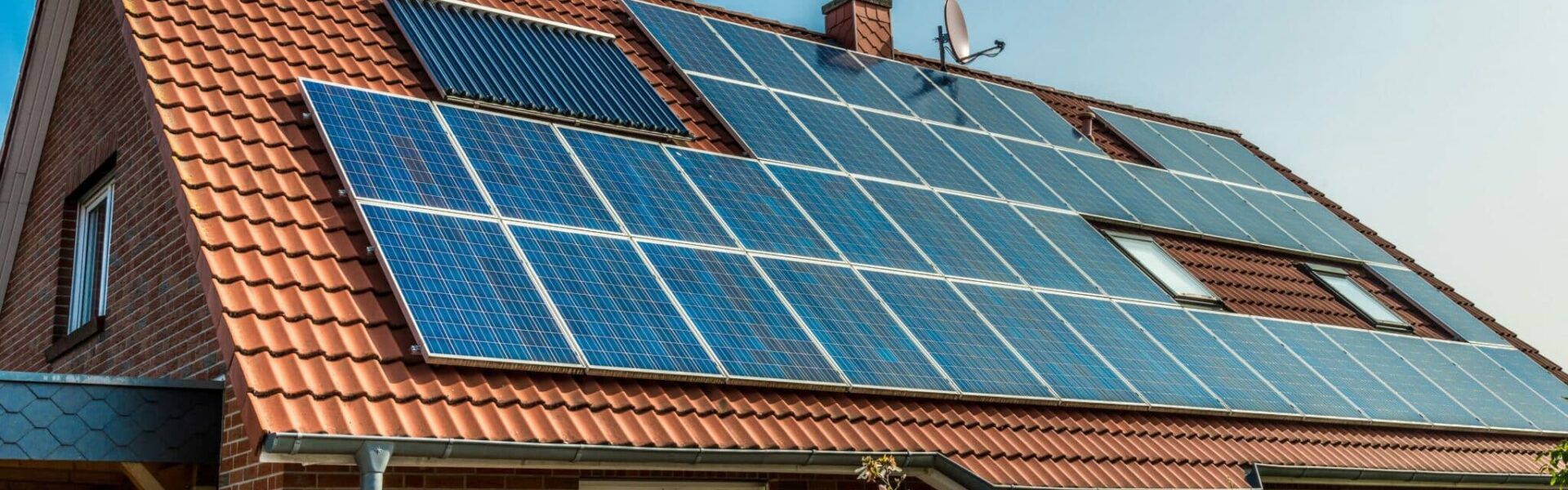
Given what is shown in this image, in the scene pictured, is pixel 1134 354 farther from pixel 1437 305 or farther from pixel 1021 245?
pixel 1437 305

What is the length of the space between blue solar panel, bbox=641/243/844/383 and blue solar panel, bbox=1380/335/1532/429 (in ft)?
25.8

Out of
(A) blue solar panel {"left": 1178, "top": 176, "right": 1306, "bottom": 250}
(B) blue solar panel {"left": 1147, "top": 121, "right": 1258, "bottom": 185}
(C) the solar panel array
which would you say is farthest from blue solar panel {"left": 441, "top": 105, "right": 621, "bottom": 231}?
(B) blue solar panel {"left": 1147, "top": 121, "right": 1258, "bottom": 185}

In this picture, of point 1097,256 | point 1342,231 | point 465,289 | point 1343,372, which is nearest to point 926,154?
point 1097,256

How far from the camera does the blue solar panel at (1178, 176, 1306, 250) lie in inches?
695

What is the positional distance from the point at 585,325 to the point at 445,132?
2.25 m

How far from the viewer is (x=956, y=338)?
11031 mm

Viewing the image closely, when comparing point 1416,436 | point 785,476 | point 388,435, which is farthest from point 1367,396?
point 388,435

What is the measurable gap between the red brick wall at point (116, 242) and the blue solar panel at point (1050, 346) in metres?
5.54

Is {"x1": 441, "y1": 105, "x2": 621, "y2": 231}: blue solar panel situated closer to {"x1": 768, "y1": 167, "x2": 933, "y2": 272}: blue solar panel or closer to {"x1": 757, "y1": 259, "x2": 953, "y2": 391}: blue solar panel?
{"x1": 757, "y1": 259, "x2": 953, "y2": 391}: blue solar panel

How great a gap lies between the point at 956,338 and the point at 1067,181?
511cm

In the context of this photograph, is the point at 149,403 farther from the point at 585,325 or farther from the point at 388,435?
the point at 585,325

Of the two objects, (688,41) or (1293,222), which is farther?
(1293,222)

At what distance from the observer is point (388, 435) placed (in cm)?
771

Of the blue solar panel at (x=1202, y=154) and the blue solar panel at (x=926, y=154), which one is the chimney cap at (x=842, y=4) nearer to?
the blue solar panel at (x=926, y=154)
